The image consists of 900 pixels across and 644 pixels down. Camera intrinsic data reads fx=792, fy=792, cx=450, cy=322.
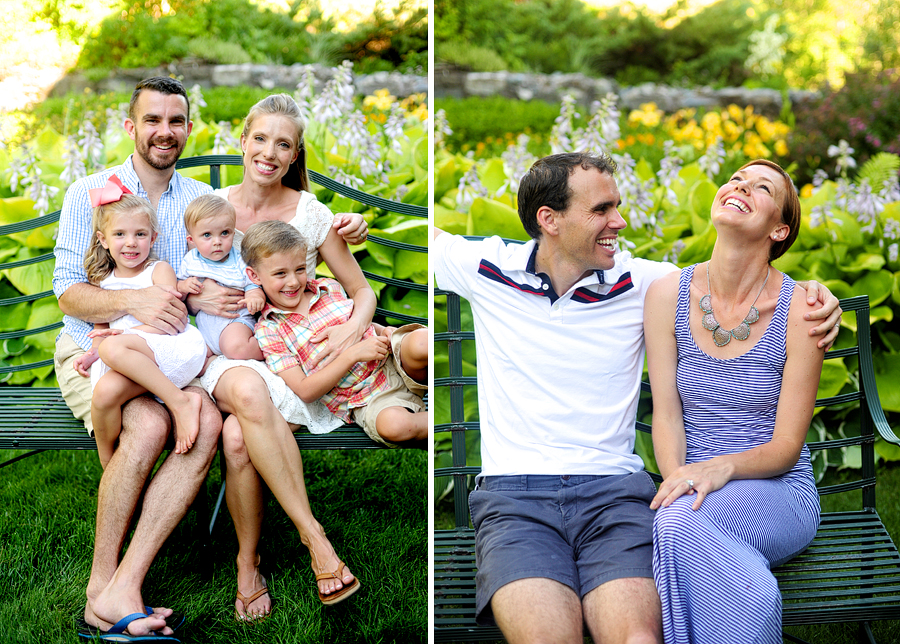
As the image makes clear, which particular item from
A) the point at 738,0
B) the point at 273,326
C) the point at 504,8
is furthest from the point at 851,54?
the point at 273,326

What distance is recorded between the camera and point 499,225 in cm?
320

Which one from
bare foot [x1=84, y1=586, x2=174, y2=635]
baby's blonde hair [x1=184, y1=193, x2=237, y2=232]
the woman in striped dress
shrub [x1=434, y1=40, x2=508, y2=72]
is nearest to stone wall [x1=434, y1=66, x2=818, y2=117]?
shrub [x1=434, y1=40, x2=508, y2=72]

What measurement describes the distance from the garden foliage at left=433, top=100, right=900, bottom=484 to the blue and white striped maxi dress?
99 cm

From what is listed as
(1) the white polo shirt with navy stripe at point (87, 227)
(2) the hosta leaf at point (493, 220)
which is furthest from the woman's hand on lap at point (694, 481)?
(1) the white polo shirt with navy stripe at point (87, 227)

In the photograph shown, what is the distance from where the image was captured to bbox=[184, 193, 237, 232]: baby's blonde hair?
8.85ft

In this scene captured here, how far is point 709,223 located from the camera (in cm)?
346

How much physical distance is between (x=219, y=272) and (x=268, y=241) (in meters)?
0.24

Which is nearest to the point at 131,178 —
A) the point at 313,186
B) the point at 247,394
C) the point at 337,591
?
the point at 313,186

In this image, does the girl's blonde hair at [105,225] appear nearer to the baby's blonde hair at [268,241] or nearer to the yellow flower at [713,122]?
the baby's blonde hair at [268,241]

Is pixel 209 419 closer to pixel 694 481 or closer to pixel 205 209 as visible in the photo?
pixel 205 209

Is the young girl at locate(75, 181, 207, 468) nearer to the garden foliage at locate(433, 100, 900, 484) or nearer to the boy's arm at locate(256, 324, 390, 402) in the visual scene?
the boy's arm at locate(256, 324, 390, 402)

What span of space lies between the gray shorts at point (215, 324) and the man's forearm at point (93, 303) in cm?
25

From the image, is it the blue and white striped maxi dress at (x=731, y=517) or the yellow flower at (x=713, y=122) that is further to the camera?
the yellow flower at (x=713, y=122)

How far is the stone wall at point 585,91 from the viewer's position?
6.70 m
